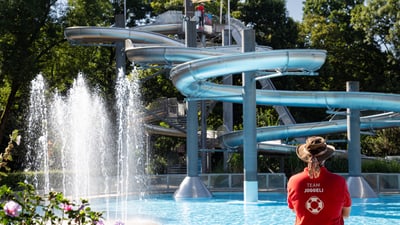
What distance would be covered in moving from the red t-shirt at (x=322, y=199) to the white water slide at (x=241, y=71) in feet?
43.8

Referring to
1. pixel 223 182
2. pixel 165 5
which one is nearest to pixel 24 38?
pixel 223 182

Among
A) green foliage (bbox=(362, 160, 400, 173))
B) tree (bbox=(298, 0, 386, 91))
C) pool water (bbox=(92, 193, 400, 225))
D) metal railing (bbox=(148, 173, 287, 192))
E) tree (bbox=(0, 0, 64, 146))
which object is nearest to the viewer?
pool water (bbox=(92, 193, 400, 225))

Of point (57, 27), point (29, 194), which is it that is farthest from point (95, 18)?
point (29, 194)

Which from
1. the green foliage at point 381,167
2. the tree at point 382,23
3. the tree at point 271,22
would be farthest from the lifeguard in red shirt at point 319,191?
the tree at point 271,22

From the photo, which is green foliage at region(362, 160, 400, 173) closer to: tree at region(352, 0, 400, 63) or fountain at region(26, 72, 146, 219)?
fountain at region(26, 72, 146, 219)

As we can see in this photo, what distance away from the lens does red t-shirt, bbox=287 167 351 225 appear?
424 cm

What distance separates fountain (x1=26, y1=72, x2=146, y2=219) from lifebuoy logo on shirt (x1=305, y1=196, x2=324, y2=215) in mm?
10473

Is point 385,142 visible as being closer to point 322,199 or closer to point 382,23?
point 382,23

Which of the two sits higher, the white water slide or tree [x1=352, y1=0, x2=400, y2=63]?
tree [x1=352, y1=0, x2=400, y2=63]

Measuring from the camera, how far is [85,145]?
21453mm

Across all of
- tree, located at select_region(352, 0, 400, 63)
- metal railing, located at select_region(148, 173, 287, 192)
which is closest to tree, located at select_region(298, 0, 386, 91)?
tree, located at select_region(352, 0, 400, 63)

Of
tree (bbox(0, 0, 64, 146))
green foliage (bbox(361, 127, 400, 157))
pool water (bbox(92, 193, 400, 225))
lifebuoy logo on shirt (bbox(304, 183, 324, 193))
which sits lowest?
pool water (bbox(92, 193, 400, 225))

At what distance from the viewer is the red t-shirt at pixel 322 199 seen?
4.24 metres

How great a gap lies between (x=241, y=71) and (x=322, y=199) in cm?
1429
